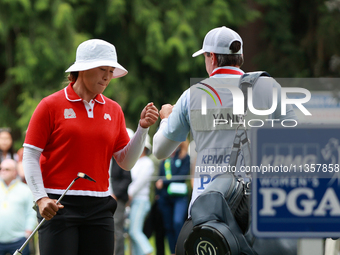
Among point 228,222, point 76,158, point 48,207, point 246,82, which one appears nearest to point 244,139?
point 246,82

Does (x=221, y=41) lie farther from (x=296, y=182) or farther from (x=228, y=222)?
(x=296, y=182)

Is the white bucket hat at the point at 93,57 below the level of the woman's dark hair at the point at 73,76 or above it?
above

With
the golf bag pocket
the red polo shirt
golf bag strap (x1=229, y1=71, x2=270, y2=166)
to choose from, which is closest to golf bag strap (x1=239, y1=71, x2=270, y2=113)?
golf bag strap (x1=229, y1=71, x2=270, y2=166)

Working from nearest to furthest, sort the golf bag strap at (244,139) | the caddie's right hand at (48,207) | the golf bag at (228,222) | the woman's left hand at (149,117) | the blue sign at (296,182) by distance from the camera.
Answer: the blue sign at (296,182) < the golf bag at (228,222) < the golf bag strap at (244,139) < the caddie's right hand at (48,207) < the woman's left hand at (149,117)

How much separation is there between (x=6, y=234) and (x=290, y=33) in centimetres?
1414

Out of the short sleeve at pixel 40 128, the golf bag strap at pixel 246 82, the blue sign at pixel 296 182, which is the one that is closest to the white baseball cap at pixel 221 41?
the golf bag strap at pixel 246 82

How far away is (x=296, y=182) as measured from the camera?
2.25 m

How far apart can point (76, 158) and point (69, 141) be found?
0.38 ft

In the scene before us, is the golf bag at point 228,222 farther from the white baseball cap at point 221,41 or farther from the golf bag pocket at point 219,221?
the white baseball cap at point 221,41

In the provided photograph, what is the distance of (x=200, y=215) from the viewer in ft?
10.2

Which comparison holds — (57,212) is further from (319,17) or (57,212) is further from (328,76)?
(319,17)

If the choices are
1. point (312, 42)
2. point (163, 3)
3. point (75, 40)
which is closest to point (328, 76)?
point (312, 42)

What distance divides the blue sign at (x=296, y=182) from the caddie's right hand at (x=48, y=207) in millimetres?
1487

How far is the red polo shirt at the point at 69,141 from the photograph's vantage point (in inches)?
138
